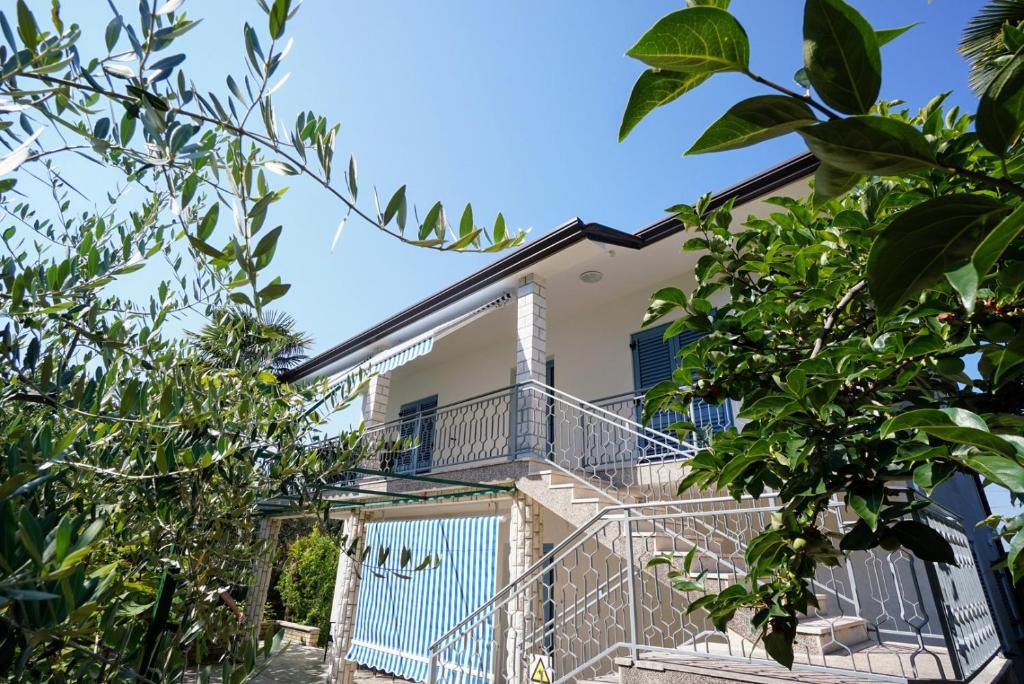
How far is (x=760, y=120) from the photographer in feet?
1.80

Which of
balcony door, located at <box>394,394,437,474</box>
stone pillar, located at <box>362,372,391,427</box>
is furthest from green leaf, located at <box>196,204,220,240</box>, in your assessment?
balcony door, located at <box>394,394,437,474</box>

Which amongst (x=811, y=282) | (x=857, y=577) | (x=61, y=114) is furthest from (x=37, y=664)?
(x=857, y=577)

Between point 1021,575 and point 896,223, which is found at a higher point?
point 896,223

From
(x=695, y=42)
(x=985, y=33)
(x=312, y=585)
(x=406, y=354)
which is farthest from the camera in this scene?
(x=312, y=585)

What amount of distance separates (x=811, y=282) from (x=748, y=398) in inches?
16.3

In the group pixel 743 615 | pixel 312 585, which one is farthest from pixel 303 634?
pixel 743 615

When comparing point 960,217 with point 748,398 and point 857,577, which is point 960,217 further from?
point 857,577

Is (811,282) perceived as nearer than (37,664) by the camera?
No

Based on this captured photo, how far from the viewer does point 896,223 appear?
21.5 inches

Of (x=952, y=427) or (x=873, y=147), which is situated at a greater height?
(x=873, y=147)

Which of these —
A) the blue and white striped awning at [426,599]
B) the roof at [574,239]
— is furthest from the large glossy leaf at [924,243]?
the blue and white striped awning at [426,599]

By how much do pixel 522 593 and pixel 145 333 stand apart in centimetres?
532

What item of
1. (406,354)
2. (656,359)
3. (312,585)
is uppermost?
(656,359)

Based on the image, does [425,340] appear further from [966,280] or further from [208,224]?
[966,280]
